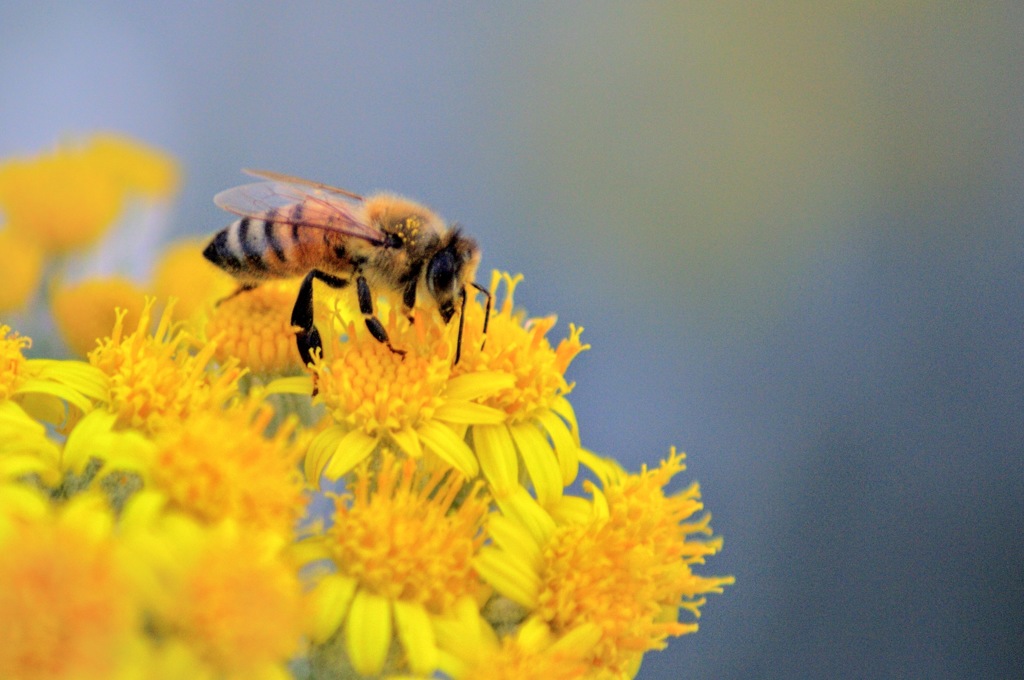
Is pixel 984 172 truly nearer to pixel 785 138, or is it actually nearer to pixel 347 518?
pixel 785 138

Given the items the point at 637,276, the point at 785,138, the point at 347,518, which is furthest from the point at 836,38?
the point at 347,518

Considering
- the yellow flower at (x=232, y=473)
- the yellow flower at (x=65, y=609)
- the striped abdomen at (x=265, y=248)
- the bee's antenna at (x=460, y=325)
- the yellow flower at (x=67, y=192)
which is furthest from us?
the yellow flower at (x=67, y=192)

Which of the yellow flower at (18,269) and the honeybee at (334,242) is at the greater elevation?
the honeybee at (334,242)

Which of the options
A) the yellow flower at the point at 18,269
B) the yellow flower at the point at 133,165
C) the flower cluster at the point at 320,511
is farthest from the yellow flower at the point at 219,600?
the yellow flower at the point at 133,165

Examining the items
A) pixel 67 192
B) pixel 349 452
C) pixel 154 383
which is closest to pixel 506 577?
pixel 349 452

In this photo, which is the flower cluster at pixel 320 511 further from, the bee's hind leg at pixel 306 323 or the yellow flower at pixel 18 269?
the yellow flower at pixel 18 269

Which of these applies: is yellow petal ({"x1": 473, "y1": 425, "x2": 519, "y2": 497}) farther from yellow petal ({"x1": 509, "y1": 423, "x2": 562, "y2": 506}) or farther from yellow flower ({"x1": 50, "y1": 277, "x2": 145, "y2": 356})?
yellow flower ({"x1": 50, "y1": 277, "x2": 145, "y2": 356})

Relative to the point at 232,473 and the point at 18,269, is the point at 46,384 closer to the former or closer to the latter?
the point at 232,473

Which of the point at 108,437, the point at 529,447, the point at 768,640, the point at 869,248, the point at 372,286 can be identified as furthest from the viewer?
the point at 869,248
